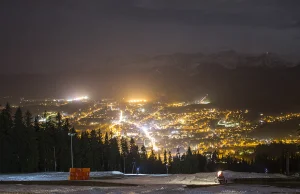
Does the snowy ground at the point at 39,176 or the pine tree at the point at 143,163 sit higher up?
the snowy ground at the point at 39,176

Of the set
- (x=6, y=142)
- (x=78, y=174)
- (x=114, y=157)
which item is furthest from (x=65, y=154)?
(x=78, y=174)

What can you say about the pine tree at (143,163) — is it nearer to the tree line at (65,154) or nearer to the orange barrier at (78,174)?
the tree line at (65,154)

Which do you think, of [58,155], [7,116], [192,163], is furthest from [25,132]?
[192,163]

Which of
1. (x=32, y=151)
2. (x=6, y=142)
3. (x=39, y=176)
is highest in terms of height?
(x=6, y=142)

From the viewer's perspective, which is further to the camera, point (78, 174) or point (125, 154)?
point (125, 154)

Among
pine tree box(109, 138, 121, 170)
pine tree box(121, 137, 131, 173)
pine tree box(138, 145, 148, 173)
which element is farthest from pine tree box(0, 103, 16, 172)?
pine tree box(138, 145, 148, 173)

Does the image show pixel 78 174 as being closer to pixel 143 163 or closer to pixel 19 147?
pixel 19 147

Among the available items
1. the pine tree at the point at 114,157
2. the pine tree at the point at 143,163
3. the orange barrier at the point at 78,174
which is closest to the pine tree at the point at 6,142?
the pine tree at the point at 114,157

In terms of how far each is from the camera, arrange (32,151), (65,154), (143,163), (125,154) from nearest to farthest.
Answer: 1. (32,151)
2. (65,154)
3. (125,154)
4. (143,163)

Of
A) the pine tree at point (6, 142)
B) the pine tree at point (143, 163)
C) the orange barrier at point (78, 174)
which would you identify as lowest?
the pine tree at point (143, 163)
